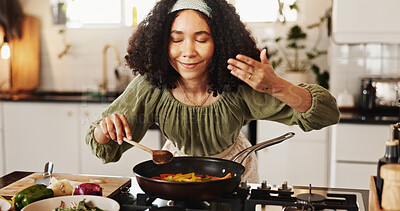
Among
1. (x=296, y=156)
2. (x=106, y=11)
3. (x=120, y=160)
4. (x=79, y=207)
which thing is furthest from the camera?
(x=120, y=160)

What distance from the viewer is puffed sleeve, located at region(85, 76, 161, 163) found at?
135cm

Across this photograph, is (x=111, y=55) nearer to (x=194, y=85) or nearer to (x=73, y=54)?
(x=73, y=54)

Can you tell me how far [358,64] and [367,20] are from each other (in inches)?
15.8

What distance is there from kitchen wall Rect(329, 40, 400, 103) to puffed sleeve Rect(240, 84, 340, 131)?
1.46m

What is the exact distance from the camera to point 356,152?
2.40m

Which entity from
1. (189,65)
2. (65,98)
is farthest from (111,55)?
(189,65)

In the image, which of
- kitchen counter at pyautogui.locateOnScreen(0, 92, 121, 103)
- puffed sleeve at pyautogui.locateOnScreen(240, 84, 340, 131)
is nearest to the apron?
puffed sleeve at pyautogui.locateOnScreen(240, 84, 340, 131)

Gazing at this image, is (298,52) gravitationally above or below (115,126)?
above

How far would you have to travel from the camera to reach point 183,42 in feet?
4.17

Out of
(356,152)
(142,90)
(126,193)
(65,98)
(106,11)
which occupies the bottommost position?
(356,152)

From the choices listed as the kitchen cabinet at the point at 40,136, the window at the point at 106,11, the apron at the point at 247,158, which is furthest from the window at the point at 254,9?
the kitchen cabinet at the point at 40,136

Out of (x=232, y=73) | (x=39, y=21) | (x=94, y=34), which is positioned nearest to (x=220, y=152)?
(x=232, y=73)

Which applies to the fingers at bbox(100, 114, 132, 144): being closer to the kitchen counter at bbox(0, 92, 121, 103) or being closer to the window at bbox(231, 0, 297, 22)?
the window at bbox(231, 0, 297, 22)

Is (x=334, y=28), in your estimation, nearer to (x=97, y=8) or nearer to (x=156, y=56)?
(x=97, y=8)
